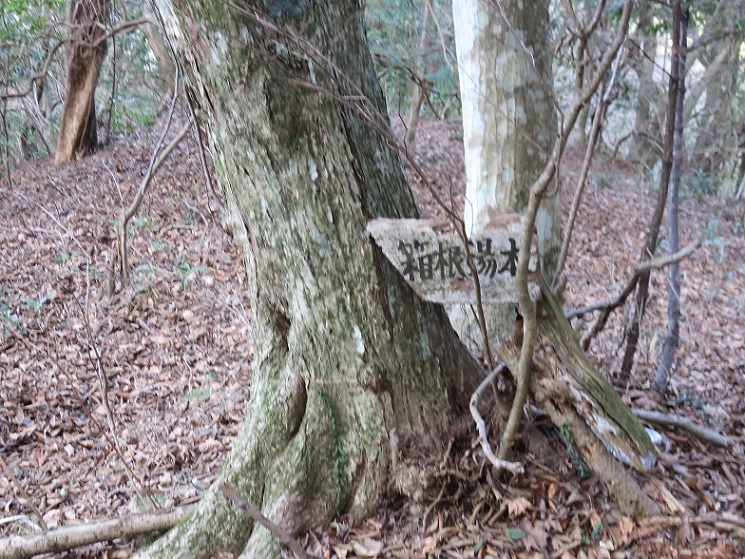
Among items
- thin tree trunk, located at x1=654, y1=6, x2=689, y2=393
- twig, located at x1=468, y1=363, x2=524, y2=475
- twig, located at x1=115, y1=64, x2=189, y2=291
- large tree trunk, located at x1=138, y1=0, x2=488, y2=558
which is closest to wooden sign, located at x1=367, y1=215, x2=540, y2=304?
large tree trunk, located at x1=138, y1=0, x2=488, y2=558

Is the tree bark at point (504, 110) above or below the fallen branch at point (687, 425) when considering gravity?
above

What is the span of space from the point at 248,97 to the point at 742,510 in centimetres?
269

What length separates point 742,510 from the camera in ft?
8.20

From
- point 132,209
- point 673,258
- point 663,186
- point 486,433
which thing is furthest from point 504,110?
point 132,209

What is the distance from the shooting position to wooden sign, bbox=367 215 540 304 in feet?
7.43

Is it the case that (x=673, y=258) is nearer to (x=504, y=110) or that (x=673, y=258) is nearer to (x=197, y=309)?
(x=504, y=110)

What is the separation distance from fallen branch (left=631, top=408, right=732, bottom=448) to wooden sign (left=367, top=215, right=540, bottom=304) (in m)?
1.35

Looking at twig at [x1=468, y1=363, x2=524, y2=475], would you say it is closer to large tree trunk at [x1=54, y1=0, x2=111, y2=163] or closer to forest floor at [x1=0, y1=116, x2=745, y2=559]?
forest floor at [x1=0, y1=116, x2=745, y2=559]

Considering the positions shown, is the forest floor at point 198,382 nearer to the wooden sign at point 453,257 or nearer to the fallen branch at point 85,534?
the fallen branch at point 85,534

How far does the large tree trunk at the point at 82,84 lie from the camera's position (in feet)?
28.0

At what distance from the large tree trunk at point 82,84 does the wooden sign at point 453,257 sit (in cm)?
812

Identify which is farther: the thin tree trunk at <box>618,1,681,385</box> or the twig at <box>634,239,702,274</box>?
the thin tree trunk at <box>618,1,681,385</box>

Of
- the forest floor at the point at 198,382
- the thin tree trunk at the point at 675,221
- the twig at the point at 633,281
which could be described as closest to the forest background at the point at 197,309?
the forest floor at the point at 198,382

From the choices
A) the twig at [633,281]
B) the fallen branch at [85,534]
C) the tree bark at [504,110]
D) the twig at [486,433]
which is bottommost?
the fallen branch at [85,534]
